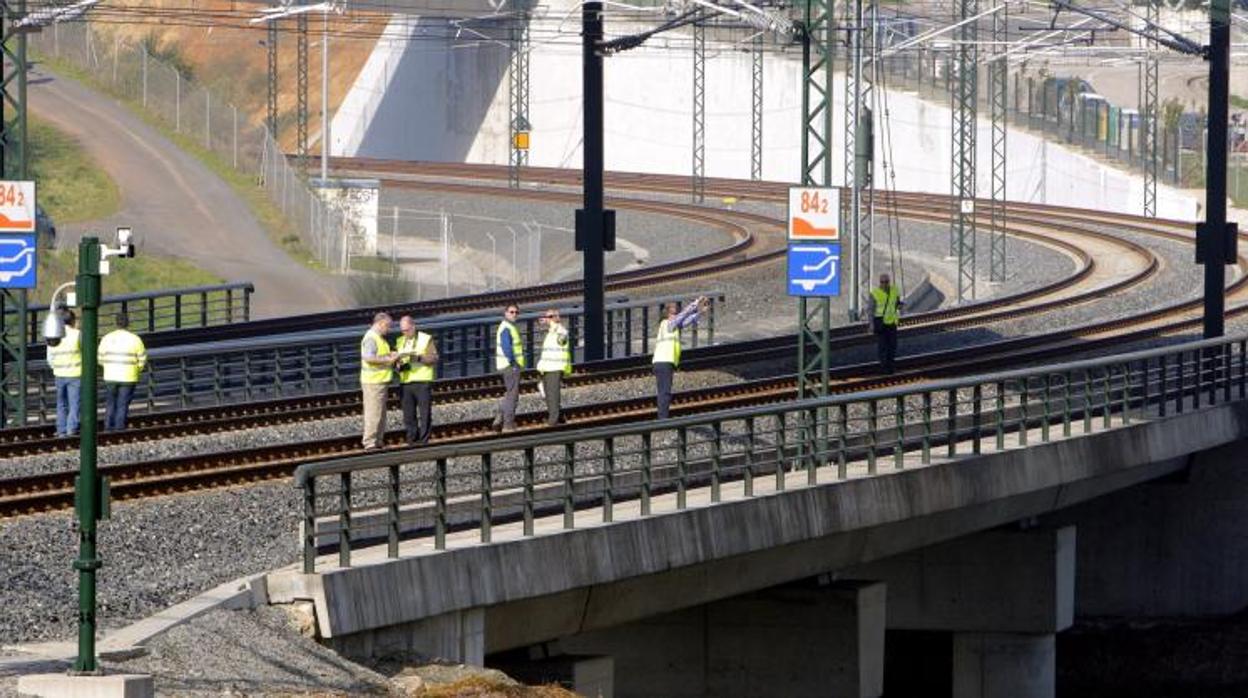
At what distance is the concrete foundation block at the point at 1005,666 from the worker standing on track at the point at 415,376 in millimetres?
7940

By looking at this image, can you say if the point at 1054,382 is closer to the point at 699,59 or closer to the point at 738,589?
the point at 738,589

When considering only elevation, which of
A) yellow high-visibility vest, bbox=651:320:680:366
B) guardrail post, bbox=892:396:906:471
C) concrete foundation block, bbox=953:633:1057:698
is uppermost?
yellow high-visibility vest, bbox=651:320:680:366

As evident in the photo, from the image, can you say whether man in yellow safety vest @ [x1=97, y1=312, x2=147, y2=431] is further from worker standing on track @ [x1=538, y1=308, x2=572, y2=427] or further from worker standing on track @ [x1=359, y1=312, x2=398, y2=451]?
worker standing on track @ [x1=538, y1=308, x2=572, y2=427]

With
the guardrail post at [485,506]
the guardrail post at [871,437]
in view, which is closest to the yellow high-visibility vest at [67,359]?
the guardrail post at [871,437]

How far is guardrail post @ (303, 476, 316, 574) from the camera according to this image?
19.2 metres

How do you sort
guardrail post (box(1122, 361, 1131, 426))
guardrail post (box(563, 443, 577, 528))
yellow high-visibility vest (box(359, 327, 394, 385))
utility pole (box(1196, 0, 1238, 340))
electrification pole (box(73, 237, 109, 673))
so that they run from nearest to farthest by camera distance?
electrification pole (box(73, 237, 109, 673)), guardrail post (box(563, 443, 577, 528)), yellow high-visibility vest (box(359, 327, 394, 385)), guardrail post (box(1122, 361, 1131, 426)), utility pole (box(1196, 0, 1238, 340))

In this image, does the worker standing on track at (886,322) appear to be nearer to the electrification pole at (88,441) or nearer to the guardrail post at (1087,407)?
the guardrail post at (1087,407)

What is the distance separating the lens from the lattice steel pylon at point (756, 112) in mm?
93312

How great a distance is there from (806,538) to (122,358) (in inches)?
335

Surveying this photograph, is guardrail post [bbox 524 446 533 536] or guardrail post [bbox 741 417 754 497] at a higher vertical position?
guardrail post [bbox 524 446 533 536]

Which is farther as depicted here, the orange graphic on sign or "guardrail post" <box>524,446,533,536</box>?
the orange graphic on sign

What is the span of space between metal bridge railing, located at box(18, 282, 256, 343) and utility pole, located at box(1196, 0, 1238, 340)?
49.7 feet

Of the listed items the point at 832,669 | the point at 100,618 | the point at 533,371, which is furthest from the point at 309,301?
the point at 100,618

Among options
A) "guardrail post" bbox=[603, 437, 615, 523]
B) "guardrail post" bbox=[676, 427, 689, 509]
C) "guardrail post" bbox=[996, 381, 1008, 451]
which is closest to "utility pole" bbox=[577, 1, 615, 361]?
"guardrail post" bbox=[996, 381, 1008, 451]
